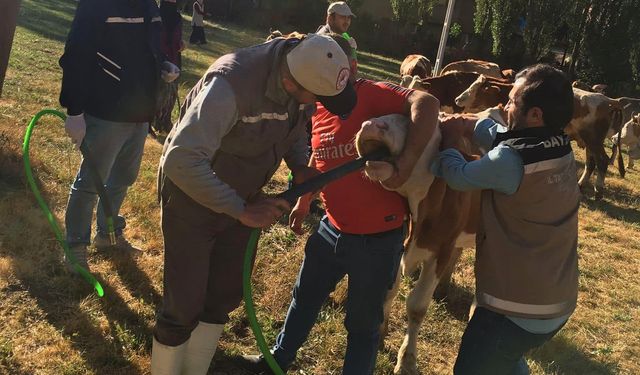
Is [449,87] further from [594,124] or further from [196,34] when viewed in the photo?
[196,34]

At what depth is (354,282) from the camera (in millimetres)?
2963

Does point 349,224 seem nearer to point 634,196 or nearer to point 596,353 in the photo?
point 596,353

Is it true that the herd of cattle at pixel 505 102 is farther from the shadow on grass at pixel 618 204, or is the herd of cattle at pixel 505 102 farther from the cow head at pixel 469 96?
the shadow on grass at pixel 618 204

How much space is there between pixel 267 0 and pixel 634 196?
2497 cm

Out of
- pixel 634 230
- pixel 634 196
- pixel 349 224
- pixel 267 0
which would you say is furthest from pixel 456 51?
pixel 349 224

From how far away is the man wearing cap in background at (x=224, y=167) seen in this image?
2225 mm

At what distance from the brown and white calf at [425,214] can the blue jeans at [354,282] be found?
0.32 meters

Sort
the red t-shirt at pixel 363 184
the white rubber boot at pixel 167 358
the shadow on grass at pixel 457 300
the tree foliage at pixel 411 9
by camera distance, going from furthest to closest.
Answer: the tree foliage at pixel 411 9
the shadow on grass at pixel 457 300
the red t-shirt at pixel 363 184
the white rubber boot at pixel 167 358

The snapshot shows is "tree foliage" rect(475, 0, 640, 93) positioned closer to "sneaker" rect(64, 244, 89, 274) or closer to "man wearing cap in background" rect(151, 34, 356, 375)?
"sneaker" rect(64, 244, 89, 274)

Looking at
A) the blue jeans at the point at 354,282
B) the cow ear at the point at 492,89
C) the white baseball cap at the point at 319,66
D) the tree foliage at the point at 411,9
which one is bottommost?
the blue jeans at the point at 354,282

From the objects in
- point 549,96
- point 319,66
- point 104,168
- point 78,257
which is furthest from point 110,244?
point 549,96

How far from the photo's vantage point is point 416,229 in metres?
3.49

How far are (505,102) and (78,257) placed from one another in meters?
5.67

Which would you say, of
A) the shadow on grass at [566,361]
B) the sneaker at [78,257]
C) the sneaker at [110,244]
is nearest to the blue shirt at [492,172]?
the shadow on grass at [566,361]
